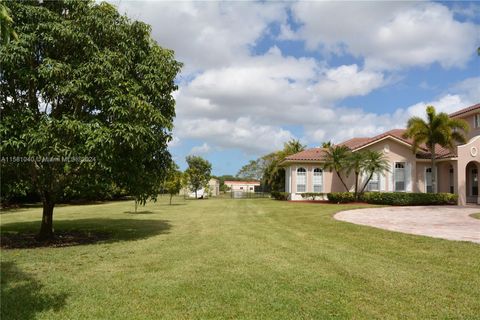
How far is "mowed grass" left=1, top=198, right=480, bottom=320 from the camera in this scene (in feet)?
18.9

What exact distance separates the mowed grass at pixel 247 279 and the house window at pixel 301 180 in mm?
22955

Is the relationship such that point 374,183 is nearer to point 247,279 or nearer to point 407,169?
point 407,169

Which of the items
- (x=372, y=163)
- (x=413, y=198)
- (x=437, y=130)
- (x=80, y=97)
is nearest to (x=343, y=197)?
(x=372, y=163)

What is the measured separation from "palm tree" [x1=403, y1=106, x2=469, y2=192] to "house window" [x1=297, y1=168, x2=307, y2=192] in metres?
9.16

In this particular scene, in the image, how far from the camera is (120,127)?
1088 centimetres

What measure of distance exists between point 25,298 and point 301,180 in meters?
30.7

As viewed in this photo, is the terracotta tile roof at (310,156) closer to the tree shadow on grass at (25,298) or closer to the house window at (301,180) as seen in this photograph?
the house window at (301,180)

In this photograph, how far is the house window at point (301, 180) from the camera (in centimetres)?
3566

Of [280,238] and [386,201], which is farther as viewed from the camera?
[386,201]

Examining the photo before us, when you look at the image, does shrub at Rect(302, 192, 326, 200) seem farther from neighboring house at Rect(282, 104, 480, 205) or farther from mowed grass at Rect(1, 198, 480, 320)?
mowed grass at Rect(1, 198, 480, 320)

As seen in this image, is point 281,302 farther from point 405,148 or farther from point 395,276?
point 405,148

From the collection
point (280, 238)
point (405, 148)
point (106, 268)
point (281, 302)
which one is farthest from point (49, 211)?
point (405, 148)

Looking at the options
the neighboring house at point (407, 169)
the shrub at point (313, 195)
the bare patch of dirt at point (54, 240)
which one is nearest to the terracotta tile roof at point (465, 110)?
the neighboring house at point (407, 169)

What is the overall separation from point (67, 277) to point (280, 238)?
700 centimetres
